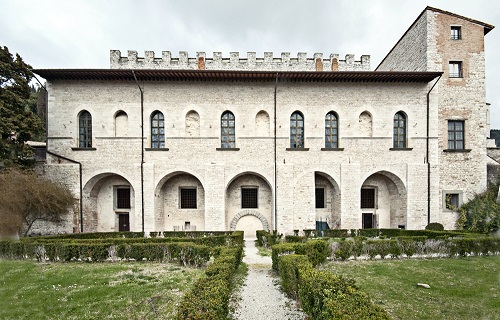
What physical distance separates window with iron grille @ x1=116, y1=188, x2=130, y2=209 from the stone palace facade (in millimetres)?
70

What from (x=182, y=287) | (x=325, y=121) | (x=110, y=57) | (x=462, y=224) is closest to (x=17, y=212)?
(x=182, y=287)

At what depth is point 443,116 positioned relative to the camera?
16578 mm

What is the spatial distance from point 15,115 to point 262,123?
47.4 feet

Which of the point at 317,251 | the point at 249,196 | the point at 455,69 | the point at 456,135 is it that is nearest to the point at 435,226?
the point at 456,135

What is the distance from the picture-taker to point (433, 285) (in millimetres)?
7047

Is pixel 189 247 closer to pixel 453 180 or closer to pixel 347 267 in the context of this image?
pixel 347 267

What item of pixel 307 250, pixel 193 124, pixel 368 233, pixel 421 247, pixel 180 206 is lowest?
pixel 368 233

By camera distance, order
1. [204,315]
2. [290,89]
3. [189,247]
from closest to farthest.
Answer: [204,315], [189,247], [290,89]

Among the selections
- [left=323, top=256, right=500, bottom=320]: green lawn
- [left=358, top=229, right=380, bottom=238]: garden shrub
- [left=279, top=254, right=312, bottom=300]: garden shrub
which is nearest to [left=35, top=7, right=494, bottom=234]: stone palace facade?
[left=358, top=229, right=380, bottom=238]: garden shrub

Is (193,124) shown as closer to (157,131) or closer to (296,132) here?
(157,131)

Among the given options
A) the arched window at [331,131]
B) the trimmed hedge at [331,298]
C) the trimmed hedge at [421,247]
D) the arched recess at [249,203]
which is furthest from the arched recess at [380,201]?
the trimmed hedge at [331,298]

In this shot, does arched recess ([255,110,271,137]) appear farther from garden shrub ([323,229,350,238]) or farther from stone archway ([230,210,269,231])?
garden shrub ([323,229,350,238])

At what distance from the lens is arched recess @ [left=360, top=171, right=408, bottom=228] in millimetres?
16753

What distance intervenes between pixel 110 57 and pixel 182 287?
2021 cm
